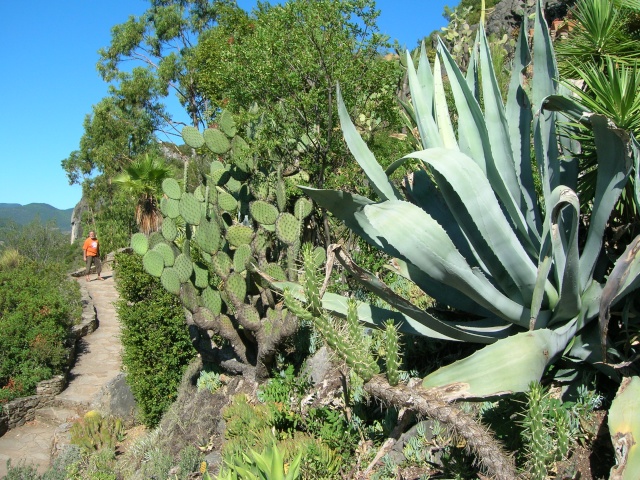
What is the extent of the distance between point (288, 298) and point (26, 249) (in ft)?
82.7

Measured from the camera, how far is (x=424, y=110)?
10.7 feet

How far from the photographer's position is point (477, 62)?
338 centimetres

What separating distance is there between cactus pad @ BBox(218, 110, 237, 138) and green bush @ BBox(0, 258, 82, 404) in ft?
20.2

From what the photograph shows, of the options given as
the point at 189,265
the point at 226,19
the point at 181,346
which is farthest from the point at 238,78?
the point at 226,19

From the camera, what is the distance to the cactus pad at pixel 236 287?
5590 millimetres

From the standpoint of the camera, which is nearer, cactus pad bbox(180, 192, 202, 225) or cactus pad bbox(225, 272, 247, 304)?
cactus pad bbox(225, 272, 247, 304)

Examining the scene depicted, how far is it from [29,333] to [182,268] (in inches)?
228

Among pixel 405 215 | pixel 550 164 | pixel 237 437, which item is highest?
pixel 550 164

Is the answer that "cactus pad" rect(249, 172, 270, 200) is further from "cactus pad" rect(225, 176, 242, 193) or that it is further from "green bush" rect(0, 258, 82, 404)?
"green bush" rect(0, 258, 82, 404)

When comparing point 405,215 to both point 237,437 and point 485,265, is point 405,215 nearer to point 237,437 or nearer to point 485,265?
point 485,265


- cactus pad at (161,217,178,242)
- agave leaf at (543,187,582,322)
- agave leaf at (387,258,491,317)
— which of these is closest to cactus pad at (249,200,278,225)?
cactus pad at (161,217,178,242)

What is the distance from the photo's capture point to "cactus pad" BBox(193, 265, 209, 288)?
6.04 m

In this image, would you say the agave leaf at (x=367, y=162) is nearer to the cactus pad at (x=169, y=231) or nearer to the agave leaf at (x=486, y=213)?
the agave leaf at (x=486, y=213)

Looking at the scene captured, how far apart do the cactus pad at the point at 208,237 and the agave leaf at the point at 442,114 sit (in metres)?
3.06
